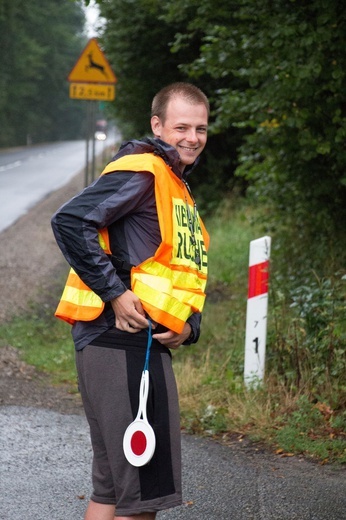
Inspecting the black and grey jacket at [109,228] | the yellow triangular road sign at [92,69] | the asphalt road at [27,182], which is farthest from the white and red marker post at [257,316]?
the asphalt road at [27,182]

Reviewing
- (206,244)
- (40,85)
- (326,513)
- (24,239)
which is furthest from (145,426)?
(40,85)

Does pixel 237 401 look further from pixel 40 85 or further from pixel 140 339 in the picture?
pixel 40 85

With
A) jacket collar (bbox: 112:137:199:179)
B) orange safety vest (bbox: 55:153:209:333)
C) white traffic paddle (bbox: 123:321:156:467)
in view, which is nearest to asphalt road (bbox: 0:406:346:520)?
white traffic paddle (bbox: 123:321:156:467)

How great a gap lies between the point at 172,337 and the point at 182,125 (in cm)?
73

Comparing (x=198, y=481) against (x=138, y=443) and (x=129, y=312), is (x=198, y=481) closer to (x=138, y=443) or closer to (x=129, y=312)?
(x=138, y=443)

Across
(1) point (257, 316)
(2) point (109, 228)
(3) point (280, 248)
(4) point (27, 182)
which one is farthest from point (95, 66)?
(4) point (27, 182)

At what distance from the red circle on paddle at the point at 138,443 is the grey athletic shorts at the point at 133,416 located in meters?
0.07

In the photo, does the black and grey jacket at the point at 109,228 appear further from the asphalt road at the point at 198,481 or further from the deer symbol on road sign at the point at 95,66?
the deer symbol on road sign at the point at 95,66

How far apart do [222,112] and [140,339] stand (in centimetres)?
685

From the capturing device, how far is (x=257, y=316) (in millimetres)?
6652

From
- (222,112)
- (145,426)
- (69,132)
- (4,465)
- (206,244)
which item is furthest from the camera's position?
(69,132)

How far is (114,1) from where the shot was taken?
59.8 feet

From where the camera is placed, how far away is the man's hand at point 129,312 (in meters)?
3.29

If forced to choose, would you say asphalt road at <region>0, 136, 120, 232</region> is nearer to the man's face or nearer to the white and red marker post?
the white and red marker post
